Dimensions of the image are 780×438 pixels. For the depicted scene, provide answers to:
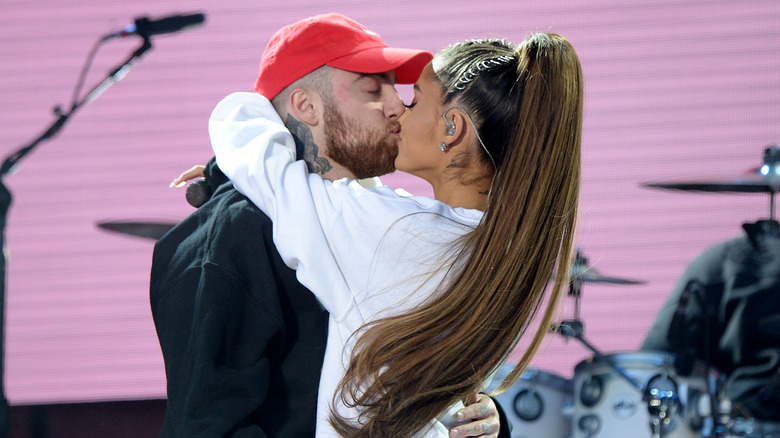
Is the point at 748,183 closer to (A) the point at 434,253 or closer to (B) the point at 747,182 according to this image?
(B) the point at 747,182

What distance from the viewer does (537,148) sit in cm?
129

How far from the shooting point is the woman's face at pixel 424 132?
4.66ft

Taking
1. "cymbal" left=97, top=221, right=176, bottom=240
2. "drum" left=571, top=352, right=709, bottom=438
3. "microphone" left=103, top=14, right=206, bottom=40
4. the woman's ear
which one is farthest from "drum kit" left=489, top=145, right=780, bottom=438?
"microphone" left=103, top=14, right=206, bottom=40

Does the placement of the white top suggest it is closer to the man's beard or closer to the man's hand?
the man's hand

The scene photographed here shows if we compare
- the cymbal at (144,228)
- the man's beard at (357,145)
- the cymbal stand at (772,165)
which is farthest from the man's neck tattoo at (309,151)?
the cymbal stand at (772,165)

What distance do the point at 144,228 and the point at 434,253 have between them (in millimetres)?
1957

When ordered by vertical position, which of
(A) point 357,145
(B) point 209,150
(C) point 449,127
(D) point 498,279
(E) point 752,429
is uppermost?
(C) point 449,127

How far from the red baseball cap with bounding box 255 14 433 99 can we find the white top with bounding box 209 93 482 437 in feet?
1.24

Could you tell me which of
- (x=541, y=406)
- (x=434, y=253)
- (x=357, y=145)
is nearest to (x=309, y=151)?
(x=357, y=145)

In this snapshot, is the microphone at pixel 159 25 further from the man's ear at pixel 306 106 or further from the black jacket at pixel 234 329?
the black jacket at pixel 234 329

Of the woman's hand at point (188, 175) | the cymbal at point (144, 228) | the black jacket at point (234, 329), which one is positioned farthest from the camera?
the cymbal at point (144, 228)

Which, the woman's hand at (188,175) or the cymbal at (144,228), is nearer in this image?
the woman's hand at (188,175)

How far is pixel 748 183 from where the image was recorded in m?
3.03

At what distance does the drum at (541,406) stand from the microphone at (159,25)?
78.2 inches
